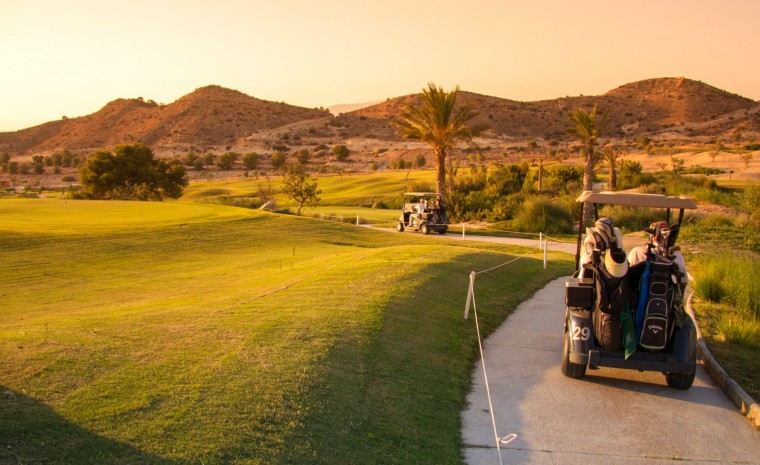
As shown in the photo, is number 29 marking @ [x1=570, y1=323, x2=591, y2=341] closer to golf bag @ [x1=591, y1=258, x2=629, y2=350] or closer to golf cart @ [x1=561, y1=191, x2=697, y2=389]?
golf cart @ [x1=561, y1=191, x2=697, y2=389]

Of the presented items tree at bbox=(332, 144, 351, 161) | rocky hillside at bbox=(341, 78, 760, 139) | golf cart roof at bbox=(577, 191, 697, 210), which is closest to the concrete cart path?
golf cart roof at bbox=(577, 191, 697, 210)

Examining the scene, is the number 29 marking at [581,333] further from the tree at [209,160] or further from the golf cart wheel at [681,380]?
the tree at [209,160]

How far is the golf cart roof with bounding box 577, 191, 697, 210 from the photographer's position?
9.22 m

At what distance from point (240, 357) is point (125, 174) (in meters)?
52.5

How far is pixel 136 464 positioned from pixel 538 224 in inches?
1217

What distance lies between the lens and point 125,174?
2192 inches

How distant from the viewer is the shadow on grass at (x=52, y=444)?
4871mm

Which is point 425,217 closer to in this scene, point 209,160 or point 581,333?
point 581,333

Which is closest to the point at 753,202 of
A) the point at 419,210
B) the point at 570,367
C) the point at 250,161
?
the point at 419,210

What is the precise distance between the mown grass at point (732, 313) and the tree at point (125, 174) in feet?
146

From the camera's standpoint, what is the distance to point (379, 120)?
125188 millimetres

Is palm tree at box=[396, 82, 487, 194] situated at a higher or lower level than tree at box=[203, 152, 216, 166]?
higher

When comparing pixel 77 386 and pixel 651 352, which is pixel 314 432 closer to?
pixel 77 386

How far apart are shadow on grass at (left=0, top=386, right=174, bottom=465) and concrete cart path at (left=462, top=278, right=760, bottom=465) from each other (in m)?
3.15
